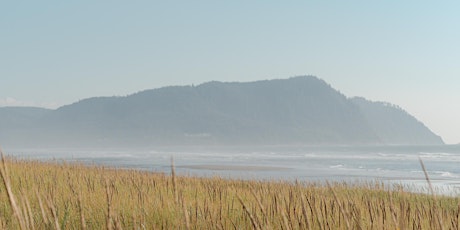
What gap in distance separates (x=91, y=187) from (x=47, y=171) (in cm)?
446

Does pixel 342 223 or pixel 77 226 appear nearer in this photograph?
pixel 342 223

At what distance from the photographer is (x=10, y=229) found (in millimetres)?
4980

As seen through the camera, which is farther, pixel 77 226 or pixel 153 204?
pixel 153 204

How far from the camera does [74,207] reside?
238 inches

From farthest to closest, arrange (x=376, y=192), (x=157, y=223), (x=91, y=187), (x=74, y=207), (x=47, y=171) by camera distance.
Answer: (x=376, y=192)
(x=47, y=171)
(x=91, y=187)
(x=74, y=207)
(x=157, y=223)

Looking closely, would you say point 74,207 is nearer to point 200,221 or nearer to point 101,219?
point 101,219

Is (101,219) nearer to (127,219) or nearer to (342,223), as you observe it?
(127,219)

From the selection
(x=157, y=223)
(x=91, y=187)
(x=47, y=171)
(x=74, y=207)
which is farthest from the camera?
(x=47, y=171)

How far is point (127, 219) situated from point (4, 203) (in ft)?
6.83

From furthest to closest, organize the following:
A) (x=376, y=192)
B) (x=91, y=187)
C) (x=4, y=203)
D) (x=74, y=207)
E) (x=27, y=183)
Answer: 1. (x=376, y=192)
2. (x=27, y=183)
3. (x=91, y=187)
4. (x=4, y=203)
5. (x=74, y=207)

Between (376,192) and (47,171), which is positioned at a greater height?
(47,171)

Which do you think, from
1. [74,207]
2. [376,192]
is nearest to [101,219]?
[74,207]

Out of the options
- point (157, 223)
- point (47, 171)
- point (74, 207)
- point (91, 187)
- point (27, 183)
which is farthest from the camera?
point (47, 171)

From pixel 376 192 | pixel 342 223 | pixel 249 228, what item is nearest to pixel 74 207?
pixel 249 228
